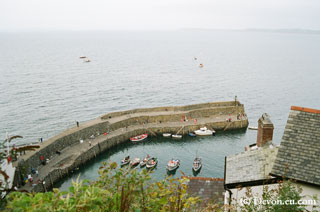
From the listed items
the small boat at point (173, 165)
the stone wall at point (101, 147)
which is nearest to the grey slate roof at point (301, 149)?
the small boat at point (173, 165)

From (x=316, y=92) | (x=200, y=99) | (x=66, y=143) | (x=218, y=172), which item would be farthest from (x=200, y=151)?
(x=316, y=92)

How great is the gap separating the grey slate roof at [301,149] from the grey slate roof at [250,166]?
1000 mm

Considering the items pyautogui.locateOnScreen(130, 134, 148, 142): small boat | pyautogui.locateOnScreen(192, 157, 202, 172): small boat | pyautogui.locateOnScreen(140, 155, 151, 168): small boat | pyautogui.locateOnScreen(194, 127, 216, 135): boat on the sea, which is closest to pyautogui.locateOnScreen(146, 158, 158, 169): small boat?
pyautogui.locateOnScreen(140, 155, 151, 168): small boat

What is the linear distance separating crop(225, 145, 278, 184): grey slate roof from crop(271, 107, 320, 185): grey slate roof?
1.00m

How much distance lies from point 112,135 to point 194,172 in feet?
52.1

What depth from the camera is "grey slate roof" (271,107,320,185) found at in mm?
11109

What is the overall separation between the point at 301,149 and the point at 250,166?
99.8 inches

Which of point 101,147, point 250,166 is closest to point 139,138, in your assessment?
point 101,147

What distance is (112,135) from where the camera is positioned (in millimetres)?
46156

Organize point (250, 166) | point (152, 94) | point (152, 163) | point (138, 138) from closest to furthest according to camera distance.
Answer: point (250, 166), point (152, 163), point (138, 138), point (152, 94)

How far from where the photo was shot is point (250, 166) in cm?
1332

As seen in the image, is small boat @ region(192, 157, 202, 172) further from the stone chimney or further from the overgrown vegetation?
the overgrown vegetation

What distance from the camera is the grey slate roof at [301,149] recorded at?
1111 centimetres

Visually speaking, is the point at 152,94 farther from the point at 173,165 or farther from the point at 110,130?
the point at 173,165
